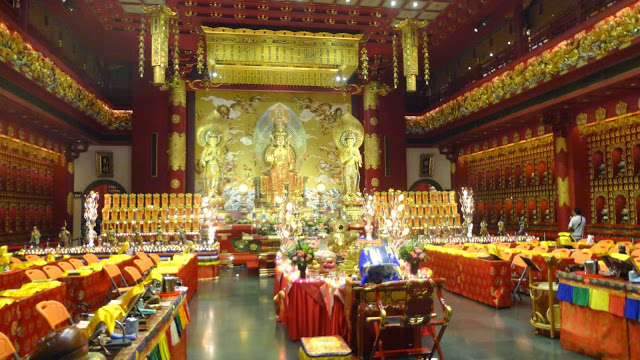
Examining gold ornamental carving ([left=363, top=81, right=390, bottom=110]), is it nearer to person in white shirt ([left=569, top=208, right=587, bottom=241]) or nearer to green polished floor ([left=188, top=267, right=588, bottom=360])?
person in white shirt ([left=569, top=208, right=587, bottom=241])

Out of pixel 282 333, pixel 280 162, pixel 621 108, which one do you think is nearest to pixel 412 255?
pixel 282 333

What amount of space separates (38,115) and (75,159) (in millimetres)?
5194

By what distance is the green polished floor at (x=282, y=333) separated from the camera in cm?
428

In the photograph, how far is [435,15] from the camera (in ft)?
37.9

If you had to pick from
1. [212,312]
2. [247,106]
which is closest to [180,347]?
[212,312]

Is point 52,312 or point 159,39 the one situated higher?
point 159,39

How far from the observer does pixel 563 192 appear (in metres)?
10.2

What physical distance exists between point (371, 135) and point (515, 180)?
14.5 feet

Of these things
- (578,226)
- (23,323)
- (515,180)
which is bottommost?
(23,323)

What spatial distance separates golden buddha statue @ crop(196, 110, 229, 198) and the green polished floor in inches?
244

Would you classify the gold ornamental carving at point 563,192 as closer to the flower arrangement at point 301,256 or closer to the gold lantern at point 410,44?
the gold lantern at point 410,44

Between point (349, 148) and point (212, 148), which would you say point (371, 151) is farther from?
point (212, 148)

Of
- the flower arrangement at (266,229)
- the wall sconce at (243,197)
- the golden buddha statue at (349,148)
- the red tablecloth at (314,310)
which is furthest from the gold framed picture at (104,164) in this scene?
the red tablecloth at (314,310)

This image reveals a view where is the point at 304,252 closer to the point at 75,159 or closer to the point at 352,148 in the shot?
the point at 352,148
